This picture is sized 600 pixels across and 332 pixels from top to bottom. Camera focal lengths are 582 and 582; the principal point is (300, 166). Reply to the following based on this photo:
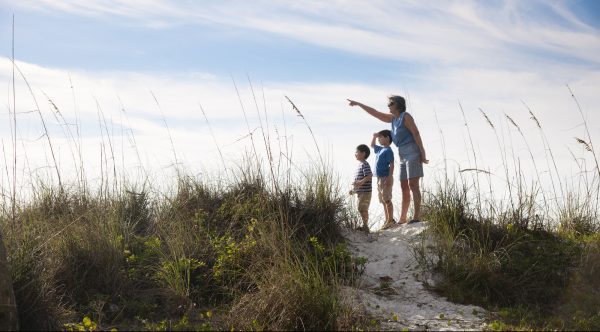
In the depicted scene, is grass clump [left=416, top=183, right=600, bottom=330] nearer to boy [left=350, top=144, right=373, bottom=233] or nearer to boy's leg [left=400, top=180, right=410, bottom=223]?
boy's leg [left=400, top=180, right=410, bottom=223]

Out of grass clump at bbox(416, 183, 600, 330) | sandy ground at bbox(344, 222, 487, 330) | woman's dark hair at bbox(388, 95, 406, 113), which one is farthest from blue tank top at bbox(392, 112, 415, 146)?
sandy ground at bbox(344, 222, 487, 330)

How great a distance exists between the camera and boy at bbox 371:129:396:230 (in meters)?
8.50

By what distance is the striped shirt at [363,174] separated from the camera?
8562mm

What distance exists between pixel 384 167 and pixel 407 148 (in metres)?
0.65

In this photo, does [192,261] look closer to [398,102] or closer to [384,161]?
[384,161]

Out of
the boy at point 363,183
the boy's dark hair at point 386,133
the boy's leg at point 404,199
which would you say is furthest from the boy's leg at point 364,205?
the boy's dark hair at point 386,133

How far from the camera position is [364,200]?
854cm

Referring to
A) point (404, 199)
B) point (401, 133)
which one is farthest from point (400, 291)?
point (401, 133)

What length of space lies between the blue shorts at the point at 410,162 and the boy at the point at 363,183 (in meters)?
0.66

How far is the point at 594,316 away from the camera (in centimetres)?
587

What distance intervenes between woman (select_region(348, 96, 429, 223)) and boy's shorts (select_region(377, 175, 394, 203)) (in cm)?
33

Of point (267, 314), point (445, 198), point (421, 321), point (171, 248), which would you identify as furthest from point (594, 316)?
point (171, 248)

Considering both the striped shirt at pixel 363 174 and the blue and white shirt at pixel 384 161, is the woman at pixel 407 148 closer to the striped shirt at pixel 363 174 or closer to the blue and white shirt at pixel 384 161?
the blue and white shirt at pixel 384 161

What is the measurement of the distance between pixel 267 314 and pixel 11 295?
2098mm
